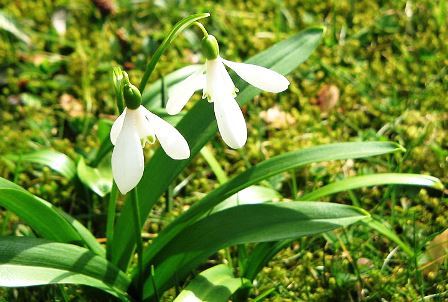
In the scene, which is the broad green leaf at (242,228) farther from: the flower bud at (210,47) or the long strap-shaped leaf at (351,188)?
the flower bud at (210,47)

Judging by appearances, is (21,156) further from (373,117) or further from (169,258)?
(373,117)

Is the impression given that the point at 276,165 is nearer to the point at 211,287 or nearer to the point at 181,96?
the point at 211,287

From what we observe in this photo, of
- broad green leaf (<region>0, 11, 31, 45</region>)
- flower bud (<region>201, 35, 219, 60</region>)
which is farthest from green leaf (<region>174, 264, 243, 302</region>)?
broad green leaf (<region>0, 11, 31, 45</region>)

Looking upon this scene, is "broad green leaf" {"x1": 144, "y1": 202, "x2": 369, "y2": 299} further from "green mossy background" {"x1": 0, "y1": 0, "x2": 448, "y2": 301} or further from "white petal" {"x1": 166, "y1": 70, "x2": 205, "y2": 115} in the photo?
"white petal" {"x1": 166, "y1": 70, "x2": 205, "y2": 115}

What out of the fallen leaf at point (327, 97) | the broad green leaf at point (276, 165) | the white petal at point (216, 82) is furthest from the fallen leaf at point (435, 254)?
the white petal at point (216, 82)

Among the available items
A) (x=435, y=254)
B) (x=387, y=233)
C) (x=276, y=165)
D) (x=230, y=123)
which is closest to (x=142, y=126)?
(x=230, y=123)

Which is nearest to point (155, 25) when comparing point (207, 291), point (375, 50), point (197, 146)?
point (375, 50)
